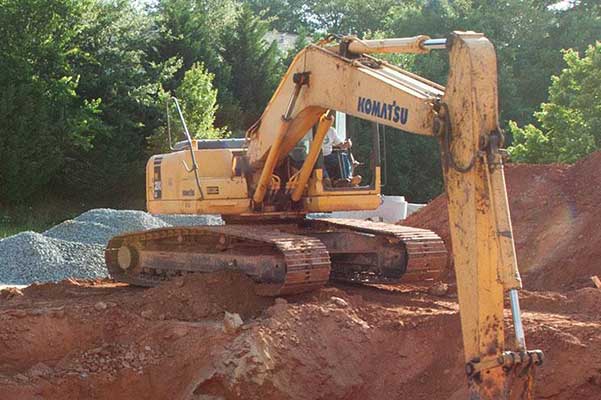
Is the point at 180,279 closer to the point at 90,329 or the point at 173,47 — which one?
the point at 90,329

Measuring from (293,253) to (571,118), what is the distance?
1464 cm

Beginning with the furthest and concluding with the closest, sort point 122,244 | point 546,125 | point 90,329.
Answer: point 546,125 → point 122,244 → point 90,329

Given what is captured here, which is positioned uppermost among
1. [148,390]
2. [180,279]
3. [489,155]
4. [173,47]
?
[173,47]

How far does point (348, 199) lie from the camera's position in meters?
10.8

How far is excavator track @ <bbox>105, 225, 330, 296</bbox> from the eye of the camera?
9.48 metres

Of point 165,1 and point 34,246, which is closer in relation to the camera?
point 34,246

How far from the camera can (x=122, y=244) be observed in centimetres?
1238

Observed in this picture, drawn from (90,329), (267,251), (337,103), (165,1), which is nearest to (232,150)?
(267,251)

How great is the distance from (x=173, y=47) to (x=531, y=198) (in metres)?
19.4

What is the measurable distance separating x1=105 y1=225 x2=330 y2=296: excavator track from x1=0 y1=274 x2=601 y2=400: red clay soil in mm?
261

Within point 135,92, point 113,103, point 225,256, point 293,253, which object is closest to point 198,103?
point 135,92

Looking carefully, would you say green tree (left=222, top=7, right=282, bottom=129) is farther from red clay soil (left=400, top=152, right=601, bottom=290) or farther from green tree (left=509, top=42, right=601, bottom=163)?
red clay soil (left=400, top=152, right=601, bottom=290)

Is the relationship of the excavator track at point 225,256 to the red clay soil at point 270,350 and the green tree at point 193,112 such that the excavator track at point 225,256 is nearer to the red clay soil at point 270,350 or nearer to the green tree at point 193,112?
the red clay soil at point 270,350

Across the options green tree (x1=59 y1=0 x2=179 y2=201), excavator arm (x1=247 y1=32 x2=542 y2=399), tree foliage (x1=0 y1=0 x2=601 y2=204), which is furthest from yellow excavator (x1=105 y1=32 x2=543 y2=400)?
green tree (x1=59 y1=0 x2=179 y2=201)
